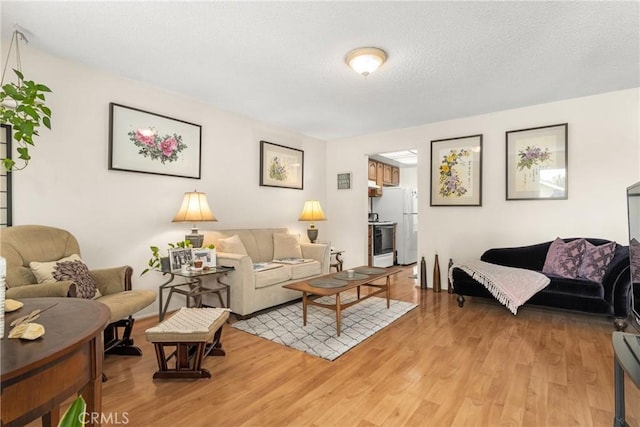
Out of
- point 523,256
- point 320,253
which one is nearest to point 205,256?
point 320,253

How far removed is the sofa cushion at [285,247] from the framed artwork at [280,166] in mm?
835

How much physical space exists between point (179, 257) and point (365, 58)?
2.50m

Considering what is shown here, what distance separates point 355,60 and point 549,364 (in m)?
2.74

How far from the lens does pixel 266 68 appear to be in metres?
2.93

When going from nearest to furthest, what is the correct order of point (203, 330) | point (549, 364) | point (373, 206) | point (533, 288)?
point (203, 330), point (549, 364), point (533, 288), point (373, 206)

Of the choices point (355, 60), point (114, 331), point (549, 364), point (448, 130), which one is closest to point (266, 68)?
point (355, 60)

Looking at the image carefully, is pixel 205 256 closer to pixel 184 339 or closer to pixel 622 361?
pixel 184 339

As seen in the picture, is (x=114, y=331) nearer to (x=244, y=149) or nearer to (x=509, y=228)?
(x=244, y=149)

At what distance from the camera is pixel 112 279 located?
2.57 meters

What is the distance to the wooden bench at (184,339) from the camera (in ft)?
6.61

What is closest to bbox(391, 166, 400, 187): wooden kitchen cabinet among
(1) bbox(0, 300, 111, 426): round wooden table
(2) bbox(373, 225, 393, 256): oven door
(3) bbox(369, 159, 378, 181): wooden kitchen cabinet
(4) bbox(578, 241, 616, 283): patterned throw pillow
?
(3) bbox(369, 159, 378, 181): wooden kitchen cabinet

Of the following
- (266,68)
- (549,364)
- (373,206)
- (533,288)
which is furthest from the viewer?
(373,206)

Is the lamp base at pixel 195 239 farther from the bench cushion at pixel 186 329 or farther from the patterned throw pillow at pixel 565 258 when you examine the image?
the patterned throw pillow at pixel 565 258

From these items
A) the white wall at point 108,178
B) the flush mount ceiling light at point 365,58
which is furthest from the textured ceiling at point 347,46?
the white wall at point 108,178
